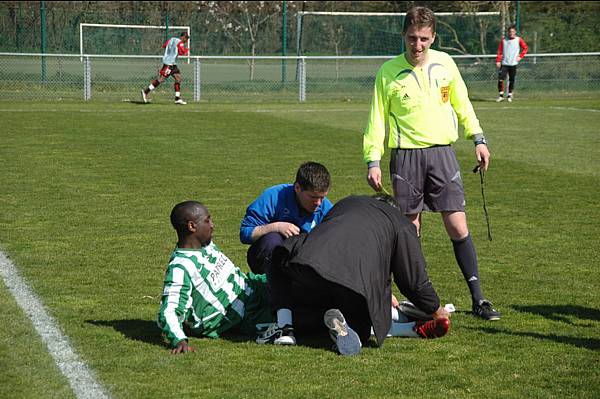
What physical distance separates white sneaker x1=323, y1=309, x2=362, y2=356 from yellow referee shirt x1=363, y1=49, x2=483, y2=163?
1286 millimetres

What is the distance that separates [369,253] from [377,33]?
29.1 meters

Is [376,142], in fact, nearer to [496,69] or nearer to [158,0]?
[496,69]

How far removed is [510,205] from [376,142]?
16.3 feet

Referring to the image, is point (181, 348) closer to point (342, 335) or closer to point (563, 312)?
point (342, 335)

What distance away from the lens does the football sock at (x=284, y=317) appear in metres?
5.93

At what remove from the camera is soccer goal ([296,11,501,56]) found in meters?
33.5

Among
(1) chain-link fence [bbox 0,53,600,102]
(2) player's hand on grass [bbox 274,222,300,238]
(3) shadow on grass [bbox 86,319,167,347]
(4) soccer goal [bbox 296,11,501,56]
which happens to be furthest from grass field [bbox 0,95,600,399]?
(4) soccer goal [bbox 296,11,501,56]

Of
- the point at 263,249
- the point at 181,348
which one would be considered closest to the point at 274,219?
the point at 263,249

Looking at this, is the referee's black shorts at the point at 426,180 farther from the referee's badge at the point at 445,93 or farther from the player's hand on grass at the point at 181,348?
the player's hand on grass at the point at 181,348

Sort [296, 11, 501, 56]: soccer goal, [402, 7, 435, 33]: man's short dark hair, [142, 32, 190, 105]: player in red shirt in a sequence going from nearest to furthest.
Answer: [402, 7, 435, 33]: man's short dark hair
[142, 32, 190, 105]: player in red shirt
[296, 11, 501, 56]: soccer goal

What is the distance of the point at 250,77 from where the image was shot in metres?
Answer: 30.0

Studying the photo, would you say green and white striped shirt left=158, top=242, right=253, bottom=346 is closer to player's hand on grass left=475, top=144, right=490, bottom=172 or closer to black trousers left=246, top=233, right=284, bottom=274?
black trousers left=246, top=233, right=284, bottom=274

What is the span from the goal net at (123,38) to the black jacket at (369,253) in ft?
86.9

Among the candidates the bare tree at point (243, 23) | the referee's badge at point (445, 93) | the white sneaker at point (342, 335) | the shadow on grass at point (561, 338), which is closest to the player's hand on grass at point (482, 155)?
the referee's badge at point (445, 93)
